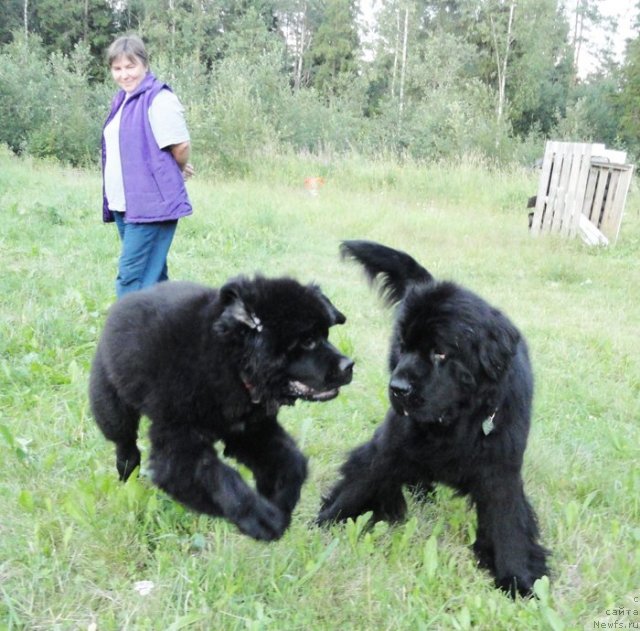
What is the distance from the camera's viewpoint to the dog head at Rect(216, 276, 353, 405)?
270 centimetres

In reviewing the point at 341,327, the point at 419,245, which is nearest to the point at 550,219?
the point at 419,245

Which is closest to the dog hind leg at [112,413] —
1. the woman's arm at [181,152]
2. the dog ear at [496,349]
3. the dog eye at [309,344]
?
the dog eye at [309,344]

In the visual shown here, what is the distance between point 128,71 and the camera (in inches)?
199

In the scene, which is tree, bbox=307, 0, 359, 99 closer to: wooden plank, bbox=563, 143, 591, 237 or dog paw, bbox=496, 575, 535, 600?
wooden plank, bbox=563, 143, 591, 237

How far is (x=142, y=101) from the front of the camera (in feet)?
16.7

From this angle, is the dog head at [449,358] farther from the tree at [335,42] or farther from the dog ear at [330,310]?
Result: the tree at [335,42]

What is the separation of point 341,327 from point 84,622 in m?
3.83

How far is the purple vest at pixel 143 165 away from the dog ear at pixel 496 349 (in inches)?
119

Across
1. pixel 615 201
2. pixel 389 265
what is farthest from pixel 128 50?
pixel 615 201

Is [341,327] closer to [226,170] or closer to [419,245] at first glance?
[419,245]

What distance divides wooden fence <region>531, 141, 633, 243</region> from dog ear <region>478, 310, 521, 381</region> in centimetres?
886

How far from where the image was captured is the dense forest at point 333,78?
19078 millimetres

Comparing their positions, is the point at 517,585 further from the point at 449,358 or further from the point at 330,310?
the point at 330,310

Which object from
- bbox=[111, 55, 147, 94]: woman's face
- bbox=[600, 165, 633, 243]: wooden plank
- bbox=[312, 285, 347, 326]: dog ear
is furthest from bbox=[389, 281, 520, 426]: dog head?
bbox=[600, 165, 633, 243]: wooden plank
